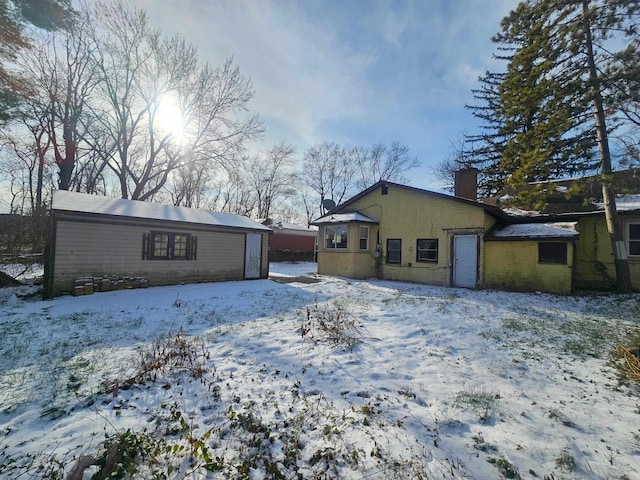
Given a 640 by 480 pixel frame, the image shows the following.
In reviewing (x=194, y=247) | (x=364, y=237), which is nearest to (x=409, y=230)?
(x=364, y=237)

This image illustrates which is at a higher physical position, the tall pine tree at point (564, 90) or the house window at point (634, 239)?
the tall pine tree at point (564, 90)

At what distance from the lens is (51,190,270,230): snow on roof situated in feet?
33.5

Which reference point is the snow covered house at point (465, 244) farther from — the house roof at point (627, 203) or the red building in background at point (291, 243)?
the red building in background at point (291, 243)

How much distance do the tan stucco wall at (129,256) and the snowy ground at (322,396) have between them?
2.64 meters

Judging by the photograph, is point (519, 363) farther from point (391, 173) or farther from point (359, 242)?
point (391, 173)

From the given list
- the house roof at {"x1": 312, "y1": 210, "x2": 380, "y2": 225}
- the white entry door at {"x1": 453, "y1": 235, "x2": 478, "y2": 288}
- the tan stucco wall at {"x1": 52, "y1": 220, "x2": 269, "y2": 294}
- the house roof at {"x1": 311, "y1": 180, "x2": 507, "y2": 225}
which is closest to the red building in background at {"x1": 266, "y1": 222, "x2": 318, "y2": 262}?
the house roof at {"x1": 311, "y1": 180, "x2": 507, "y2": 225}

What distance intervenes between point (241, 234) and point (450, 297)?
9658 mm

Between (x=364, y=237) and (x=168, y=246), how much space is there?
9.36 meters

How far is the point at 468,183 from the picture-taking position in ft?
53.9

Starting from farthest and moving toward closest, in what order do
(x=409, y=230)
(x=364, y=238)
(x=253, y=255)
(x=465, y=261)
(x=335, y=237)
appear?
(x=335, y=237)
(x=364, y=238)
(x=253, y=255)
(x=409, y=230)
(x=465, y=261)

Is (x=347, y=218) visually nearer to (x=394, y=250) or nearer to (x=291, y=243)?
(x=394, y=250)

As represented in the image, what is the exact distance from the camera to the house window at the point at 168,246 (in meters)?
11.7

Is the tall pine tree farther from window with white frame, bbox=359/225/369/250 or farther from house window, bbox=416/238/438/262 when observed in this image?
window with white frame, bbox=359/225/369/250

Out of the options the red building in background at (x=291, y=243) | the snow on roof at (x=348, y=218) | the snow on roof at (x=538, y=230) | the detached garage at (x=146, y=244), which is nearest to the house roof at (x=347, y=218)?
the snow on roof at (x=348, y=218)
